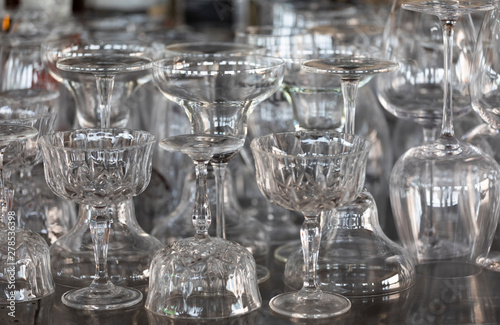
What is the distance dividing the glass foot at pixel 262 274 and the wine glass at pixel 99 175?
0.42 feet

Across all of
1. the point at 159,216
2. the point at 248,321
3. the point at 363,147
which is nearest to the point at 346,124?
the point at 363,147

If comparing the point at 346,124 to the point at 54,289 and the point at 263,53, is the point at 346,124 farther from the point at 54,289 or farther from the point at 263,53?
the point at 54,289

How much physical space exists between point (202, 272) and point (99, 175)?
119mm

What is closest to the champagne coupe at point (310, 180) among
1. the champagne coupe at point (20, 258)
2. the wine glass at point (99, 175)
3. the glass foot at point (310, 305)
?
the glass foot at point (310, 305)

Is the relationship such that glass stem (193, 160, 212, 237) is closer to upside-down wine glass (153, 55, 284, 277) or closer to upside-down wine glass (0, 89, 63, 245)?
upside-down wine glass (153, 55, 284, 277)

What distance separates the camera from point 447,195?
39.0 inches

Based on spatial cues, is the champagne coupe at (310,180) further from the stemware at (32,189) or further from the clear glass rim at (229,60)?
the stemware at (32,189)

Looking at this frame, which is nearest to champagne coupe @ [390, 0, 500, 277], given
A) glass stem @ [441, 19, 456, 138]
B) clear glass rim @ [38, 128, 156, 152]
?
glass stem @ [441, 19, 456, 138]

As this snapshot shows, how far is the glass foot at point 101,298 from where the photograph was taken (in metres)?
0.87

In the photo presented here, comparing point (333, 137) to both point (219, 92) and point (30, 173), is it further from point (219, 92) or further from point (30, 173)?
point (30, 173)

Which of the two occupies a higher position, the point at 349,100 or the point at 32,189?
the point at 349,100

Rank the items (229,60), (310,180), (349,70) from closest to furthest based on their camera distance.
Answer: (310,180)
(349,70)
(229,60)

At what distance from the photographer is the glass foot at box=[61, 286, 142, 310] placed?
34.1 inches

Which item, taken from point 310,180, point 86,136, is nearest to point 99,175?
point 86,136
